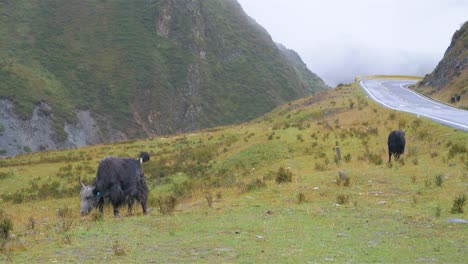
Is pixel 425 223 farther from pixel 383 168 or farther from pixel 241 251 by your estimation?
pixel 383 168

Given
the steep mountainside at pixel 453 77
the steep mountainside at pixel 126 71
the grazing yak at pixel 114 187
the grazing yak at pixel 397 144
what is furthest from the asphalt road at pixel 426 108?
the steep mountainside at pixel 126 71

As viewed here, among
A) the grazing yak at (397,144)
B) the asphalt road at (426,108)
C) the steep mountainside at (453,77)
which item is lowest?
the grazing yak at (397,144)

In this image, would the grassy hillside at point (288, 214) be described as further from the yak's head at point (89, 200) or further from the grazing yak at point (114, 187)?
the grazing yak at point (114, 187)

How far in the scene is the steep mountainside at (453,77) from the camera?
50.9 metres

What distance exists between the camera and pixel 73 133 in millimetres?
75750

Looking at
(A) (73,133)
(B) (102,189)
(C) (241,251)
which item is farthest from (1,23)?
(C) (241,251)

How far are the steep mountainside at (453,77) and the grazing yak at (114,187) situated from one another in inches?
1517

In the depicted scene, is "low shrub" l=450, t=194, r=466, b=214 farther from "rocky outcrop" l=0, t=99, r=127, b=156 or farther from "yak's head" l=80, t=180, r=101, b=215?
"rocky outcrop" l=0, t=99, r=127, b=156

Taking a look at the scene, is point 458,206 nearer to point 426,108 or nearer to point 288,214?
point 288,214

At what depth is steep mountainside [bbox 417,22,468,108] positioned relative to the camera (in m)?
50.9

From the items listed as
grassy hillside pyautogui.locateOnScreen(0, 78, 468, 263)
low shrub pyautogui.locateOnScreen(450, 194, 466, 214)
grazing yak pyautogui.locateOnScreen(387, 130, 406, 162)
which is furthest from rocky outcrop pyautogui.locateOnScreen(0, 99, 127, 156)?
low shrub pyautogui.locateOnScreen(450, 194, 466, 214)

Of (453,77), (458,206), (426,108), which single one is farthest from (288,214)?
(453,77)

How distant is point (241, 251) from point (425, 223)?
4567 mm

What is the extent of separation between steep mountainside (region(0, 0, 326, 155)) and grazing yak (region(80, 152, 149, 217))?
53.7m
